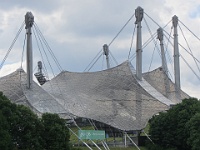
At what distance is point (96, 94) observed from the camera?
7225 cm

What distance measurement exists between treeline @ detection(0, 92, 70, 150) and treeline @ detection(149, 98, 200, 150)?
46.4ft

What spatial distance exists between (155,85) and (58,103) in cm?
2989

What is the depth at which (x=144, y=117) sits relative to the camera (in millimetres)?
66875

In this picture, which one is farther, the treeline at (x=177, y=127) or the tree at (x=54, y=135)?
the treeline at (x=177, y=127)

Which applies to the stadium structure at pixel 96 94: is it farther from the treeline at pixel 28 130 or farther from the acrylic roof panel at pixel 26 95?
the treeline at pixel 28 130

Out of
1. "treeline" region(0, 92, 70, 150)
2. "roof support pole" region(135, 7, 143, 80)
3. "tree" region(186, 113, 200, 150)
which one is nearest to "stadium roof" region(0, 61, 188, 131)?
"roof support pole" region(135, 7, 143, 80)

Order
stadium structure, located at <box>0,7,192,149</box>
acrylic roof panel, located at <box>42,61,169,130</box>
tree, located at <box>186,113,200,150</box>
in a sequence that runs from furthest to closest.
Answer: acrylic roof panel, located at <box>42,61,169,130</box>, stadium structure, located at <box>0,7,192,149</box>, tree, located at <box>186,113,200,150</box>

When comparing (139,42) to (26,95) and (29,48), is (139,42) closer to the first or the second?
(29,48)

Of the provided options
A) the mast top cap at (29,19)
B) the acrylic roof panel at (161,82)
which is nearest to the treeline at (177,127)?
the mast top cap at (29,19)

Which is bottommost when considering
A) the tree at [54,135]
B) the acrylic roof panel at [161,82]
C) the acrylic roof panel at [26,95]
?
the tree at [54,135]

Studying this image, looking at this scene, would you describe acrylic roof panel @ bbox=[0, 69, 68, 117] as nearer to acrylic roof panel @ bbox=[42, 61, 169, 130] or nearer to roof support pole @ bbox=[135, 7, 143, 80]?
acrylic roof panel @ bbox=[42, 61, 169, 130]

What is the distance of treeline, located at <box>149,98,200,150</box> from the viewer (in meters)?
56.9

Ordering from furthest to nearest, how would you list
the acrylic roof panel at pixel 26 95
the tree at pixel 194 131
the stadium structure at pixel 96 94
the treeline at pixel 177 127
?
1. the stadium structure at pixel 96 94
2. the acrylic roof panel at pixel 26 95
3. the treeline at pixel 177 127
4. the tree at pixel 194 131

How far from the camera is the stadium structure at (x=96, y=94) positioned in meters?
63.6
